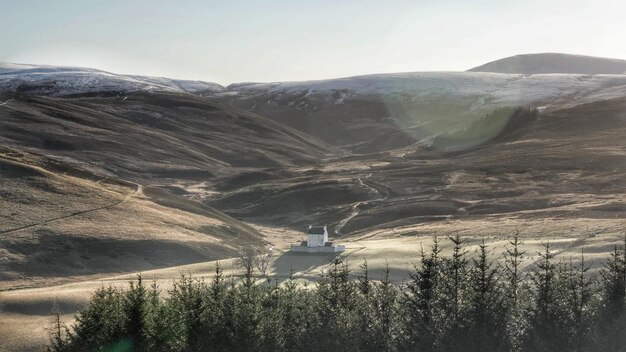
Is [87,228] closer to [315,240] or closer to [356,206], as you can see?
[315,240]

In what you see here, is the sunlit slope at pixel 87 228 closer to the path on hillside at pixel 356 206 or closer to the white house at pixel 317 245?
the white house at pixel 317 245

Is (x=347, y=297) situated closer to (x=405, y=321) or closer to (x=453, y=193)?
(x=405, y=321)

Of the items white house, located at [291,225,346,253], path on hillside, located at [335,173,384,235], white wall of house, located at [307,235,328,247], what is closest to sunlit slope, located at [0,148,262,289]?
white house, located at [291,225,346,253]

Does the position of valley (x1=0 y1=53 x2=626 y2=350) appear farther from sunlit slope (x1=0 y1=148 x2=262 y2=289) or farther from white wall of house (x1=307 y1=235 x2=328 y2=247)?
white wall of house (x1=307 y1=235 x2=328 y2=247)

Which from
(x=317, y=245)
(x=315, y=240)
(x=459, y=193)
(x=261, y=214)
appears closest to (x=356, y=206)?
(x=261, y=214)

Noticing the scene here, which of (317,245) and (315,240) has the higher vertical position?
(315,240)

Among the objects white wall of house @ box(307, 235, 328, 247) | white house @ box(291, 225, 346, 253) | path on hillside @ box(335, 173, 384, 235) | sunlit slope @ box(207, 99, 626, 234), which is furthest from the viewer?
path on hillside @ box(335, 173, 384, 235)

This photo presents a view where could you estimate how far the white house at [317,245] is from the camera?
9788 cm

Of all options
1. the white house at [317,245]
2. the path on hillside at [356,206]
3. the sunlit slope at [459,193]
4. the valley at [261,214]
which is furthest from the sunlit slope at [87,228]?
the sunlit slope at [459,193]

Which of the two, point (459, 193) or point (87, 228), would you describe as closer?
point (87, 228)

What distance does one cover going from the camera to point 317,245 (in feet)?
330

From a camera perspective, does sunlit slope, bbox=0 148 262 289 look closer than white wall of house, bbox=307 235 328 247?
Yes

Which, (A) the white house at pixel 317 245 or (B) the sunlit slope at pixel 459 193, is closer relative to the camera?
(A) the white house at pixel 317 245

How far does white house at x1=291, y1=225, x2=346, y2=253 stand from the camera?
97875 millimetres
